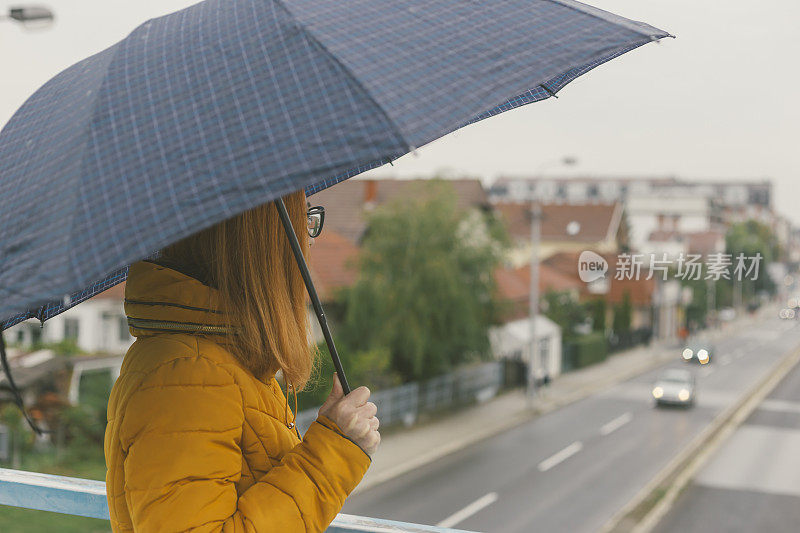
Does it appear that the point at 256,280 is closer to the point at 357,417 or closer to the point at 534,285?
the point at 357,417

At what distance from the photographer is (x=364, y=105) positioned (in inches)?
23.0

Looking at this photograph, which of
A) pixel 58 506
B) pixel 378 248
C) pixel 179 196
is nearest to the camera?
pixel 179 196

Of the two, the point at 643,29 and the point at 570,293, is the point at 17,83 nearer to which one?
the point at 643,29

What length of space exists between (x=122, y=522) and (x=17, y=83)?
2348mm

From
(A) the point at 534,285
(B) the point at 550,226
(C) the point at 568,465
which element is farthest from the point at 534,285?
(C) the point at 568,465

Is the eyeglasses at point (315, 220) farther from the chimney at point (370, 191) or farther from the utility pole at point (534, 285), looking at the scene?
the chimney at point (370, 191)

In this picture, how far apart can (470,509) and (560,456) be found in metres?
2.88

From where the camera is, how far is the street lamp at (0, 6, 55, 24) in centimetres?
273

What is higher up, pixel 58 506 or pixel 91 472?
pixel 58 506

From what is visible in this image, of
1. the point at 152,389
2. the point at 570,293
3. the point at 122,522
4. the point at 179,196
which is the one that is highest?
the point at 179,196

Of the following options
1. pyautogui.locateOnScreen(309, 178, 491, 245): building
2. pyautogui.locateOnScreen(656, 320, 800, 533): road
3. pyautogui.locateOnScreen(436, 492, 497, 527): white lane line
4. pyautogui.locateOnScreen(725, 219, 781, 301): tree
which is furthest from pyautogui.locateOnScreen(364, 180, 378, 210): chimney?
pyautogui.locateOnScreen(725, 219, 781, 301): tree

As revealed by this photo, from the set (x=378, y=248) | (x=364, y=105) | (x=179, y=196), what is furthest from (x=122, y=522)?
(x=378, y=248)

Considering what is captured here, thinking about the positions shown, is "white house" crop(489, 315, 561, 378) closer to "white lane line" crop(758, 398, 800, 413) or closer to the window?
"white lane line" crop(758, 398, 800, 413)

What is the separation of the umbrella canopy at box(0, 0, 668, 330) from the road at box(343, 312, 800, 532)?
603 centimetres
